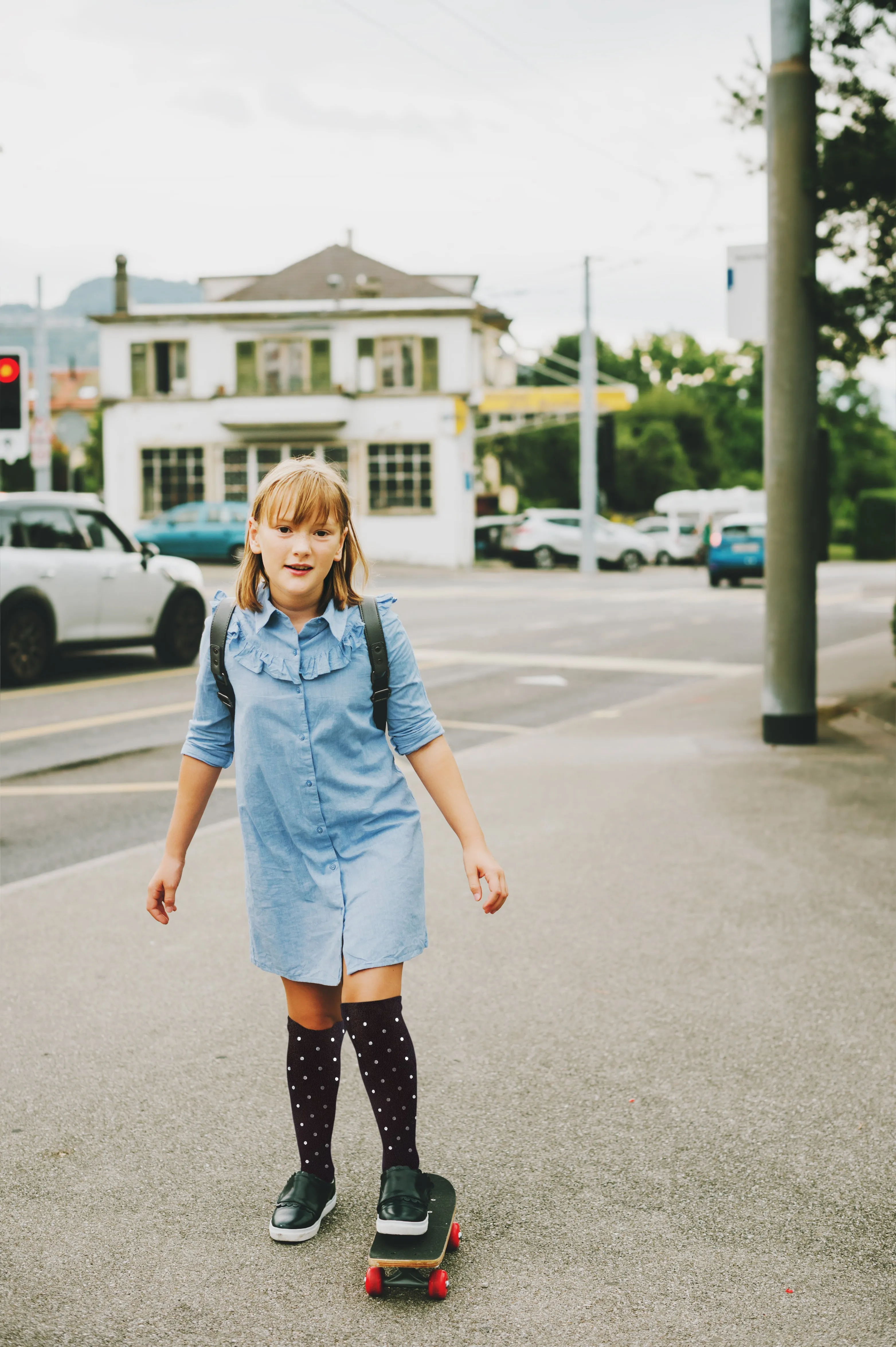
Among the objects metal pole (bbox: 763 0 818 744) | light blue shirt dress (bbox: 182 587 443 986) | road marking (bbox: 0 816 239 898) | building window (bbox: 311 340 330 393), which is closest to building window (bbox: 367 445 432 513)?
building window (bbox: 311 340 330 393)

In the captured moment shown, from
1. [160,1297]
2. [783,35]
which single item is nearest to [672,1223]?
[160,1297]

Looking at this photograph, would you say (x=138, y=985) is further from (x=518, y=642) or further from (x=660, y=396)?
(x=660, y=396)

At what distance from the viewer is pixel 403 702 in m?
3.16

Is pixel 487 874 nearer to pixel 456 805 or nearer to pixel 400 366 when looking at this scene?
pixel 456 805

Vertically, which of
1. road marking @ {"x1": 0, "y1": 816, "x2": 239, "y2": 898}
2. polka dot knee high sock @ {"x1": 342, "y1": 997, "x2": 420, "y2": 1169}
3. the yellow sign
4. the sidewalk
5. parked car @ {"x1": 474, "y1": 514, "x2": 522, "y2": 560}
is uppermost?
the yellow sign

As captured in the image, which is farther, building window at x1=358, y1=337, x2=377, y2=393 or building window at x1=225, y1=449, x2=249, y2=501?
building window at x1=225, y1=449, x2=249, y2=501

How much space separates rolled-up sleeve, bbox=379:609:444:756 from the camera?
10.4ft

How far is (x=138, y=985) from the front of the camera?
16.3 ft

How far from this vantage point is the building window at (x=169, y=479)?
4731cm

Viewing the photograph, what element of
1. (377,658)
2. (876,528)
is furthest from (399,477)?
(377,658)

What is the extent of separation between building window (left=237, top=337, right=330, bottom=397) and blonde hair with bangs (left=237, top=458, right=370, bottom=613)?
144 feet

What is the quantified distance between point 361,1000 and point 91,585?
12214 mm

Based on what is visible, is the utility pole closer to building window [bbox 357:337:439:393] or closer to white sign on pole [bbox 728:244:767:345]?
building window [bbox 357:337:439:393]

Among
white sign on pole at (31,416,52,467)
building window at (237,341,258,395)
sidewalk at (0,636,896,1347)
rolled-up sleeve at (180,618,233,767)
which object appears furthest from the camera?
building window at (237,341,258,395)
